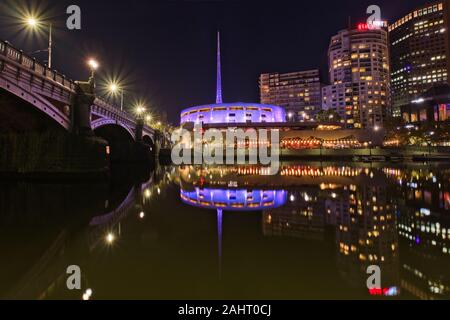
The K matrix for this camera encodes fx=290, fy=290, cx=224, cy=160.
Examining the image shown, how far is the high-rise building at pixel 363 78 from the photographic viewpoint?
178m

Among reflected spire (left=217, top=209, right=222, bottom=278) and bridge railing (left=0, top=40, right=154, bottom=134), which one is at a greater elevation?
bridge railing (left=0, top=40, right=154, bottom=134)

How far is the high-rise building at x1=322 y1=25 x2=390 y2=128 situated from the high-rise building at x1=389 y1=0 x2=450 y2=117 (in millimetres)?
12598

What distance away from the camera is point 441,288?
5152mm

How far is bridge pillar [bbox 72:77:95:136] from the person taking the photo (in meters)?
26.7

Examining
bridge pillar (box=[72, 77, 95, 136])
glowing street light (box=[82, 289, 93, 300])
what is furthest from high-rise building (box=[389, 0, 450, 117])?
glowing street light (box=[82, 289, 93, 300])

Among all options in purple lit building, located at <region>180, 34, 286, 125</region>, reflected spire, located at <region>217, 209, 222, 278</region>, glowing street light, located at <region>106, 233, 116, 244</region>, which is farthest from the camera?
purple lit building, located at <region>180, 34, 286, 125</region>

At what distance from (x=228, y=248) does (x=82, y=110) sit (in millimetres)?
25200

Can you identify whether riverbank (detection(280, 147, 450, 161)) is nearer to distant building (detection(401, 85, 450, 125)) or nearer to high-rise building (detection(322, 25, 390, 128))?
distant building (detection(401, 85, 450, 125))

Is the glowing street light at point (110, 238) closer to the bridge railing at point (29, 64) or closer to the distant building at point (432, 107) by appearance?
the bridge railing at point (29, 64)

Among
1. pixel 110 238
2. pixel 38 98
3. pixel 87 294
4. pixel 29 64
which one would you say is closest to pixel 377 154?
pixel 38 98

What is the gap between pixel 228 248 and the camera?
24.2ft

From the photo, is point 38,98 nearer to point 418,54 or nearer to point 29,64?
point 29,64
